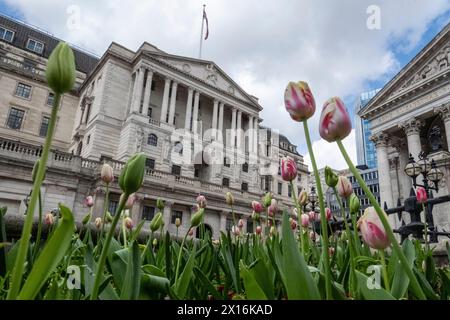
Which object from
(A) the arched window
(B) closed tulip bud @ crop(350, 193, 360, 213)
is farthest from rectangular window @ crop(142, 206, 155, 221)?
(B) closed tulip bud @ crop(350, 193, 360, 213)

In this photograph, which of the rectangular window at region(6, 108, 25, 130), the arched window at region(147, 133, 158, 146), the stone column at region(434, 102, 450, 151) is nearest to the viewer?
the stone column at region(434, 102, 450, 151)

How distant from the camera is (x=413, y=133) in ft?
63.6

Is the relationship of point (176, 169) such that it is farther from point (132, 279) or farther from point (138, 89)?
point (132, 279)

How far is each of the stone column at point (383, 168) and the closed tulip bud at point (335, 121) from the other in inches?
896

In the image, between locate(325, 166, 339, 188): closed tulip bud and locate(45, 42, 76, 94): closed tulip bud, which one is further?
locate(325, 166, 339, 188): closed tulip bud

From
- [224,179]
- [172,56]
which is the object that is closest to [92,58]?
[172,56]

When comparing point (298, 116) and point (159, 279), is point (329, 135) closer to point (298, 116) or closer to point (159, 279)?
point (298, 116)

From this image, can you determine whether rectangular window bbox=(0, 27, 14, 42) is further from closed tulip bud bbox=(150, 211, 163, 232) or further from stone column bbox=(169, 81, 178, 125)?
closed tulip bud bbox=(150, 211, 163, 232)

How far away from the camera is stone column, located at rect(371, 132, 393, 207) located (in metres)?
20.7

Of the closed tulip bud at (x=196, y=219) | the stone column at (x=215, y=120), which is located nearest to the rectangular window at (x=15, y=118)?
the stone column at (x=215, y=120)

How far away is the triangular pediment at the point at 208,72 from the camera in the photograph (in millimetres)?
29116

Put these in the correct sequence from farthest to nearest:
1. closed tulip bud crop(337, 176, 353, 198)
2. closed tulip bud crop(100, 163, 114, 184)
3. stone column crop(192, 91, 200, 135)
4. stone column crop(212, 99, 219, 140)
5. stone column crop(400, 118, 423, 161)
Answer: stone column crop(212, 99, 219, 140) < stone column crop(192, 91, 200, 135) < stone column crop(400, 118, 423, 161) < closed tulip bud crop(100, 163, 114, 184) < closed tulip bud crop(337, 176, 353, 198)

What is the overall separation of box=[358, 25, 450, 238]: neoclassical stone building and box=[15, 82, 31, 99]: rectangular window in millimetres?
30830

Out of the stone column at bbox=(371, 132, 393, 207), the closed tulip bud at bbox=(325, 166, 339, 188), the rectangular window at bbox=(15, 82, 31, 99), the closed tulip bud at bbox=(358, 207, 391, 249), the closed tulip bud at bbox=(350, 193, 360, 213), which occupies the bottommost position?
the closed tulip bud at bbox=(358, 207, 391, 249)
